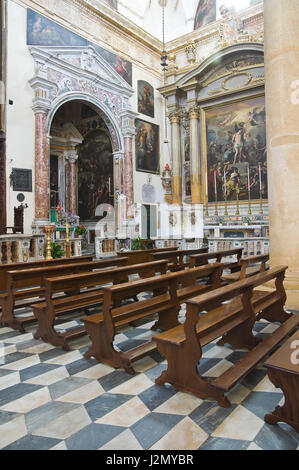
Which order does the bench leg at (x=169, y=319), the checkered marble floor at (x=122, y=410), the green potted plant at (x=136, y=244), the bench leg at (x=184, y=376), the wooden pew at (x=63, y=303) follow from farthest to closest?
the green potted plant at (x=136, y=244) < the bench leg at (x=169, y=319) < the wooden pew at (x=63, y=303) < the bench leg at (x=184, y=376) < the checkered marble floor at (x=122, y=410)

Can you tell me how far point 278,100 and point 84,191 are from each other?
11.4 metres

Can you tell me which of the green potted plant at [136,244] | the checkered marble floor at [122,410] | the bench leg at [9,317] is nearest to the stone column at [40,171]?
the green potted plant at [136,244]

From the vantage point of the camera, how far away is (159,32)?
53.3 feet

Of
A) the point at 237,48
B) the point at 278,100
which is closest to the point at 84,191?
the point at 237,48

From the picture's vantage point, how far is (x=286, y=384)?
6.68ft

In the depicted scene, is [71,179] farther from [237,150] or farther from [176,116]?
[237,150]

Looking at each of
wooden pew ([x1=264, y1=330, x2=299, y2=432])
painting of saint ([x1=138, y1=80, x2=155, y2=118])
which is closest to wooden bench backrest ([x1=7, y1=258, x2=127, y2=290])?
wooden pew ([x1=264, y1=330, x2=299, y2=432])

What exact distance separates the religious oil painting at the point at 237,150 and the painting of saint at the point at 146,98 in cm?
247

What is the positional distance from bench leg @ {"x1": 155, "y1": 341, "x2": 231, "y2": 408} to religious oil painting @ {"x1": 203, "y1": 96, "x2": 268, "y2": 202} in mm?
11212

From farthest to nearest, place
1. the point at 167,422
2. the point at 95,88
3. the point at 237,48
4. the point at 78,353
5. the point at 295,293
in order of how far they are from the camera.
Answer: the point at 237,48
the point at 95,88
the point at 295,293
the point at 78,353
the point at 167,422

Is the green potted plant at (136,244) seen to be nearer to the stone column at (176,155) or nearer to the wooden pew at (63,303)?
the stone column at (176,155)

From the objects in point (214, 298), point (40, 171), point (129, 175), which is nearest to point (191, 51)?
point (129, 175)

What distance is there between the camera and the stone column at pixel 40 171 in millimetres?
9977

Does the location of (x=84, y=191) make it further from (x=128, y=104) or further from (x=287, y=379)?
(x=287, y=379)
